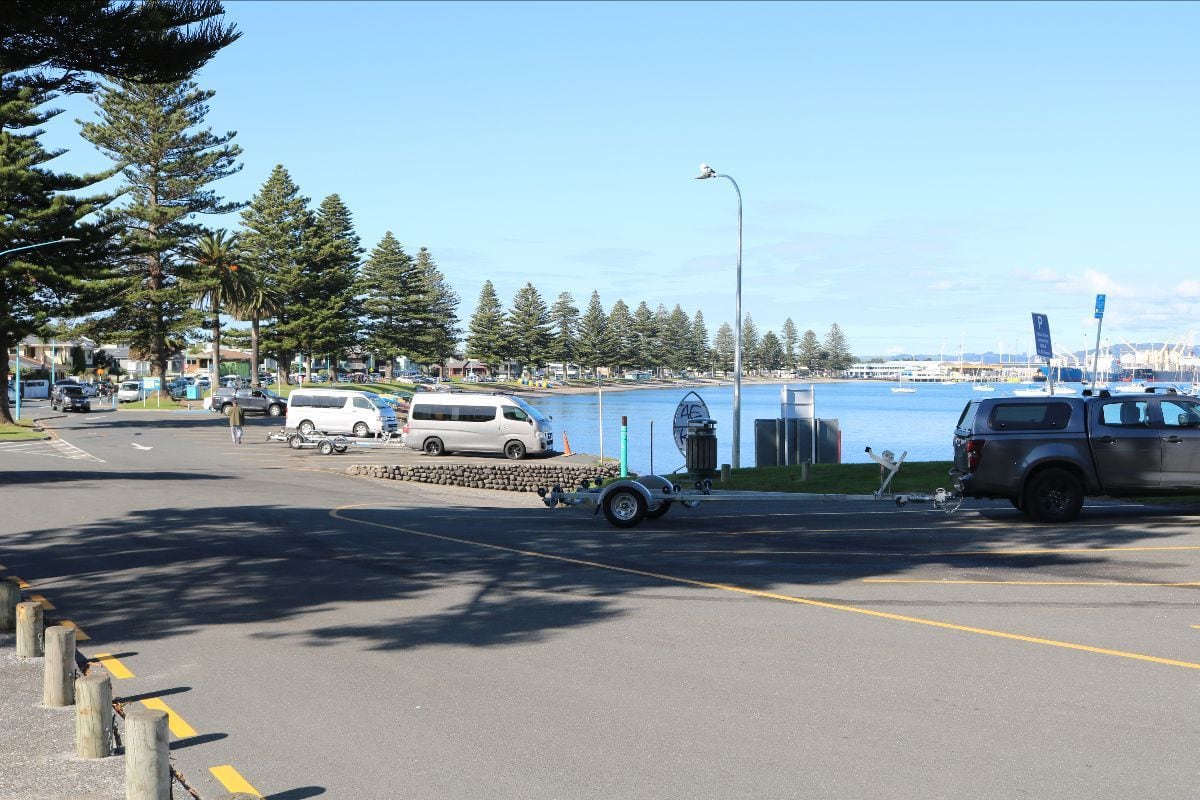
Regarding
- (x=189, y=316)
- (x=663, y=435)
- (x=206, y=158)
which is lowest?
(x=663, y=435)

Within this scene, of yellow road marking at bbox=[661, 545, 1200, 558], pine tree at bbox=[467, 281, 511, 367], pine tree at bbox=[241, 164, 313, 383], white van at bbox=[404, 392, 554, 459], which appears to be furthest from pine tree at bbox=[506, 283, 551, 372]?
yellow road marking at bbox=[661, 545, 1200, 558]

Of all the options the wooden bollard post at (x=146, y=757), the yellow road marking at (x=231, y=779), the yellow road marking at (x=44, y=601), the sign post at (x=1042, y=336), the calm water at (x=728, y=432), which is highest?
the sign post at (x=1042, y=336)

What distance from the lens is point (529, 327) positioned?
6058 inches

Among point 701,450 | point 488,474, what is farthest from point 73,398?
point 701,450

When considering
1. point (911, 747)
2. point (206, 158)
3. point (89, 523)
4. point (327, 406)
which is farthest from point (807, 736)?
point (206, 158)

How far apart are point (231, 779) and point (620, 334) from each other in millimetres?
176209

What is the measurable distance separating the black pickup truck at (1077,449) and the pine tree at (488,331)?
137392 millimetres

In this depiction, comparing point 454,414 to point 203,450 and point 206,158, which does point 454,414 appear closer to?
point 203,450

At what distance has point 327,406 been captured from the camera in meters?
45.4

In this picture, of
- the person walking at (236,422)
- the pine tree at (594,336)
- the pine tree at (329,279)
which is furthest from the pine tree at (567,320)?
the person walking at (236,422)

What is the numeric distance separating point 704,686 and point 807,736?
1.33 metres

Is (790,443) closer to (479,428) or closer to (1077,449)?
(479,428)

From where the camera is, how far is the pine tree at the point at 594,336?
570 ft

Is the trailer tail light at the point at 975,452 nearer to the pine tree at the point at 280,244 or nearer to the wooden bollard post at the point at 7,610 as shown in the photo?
the wooden bollard post at the point at 7,610
